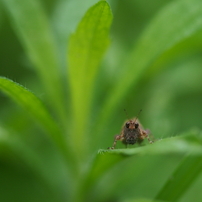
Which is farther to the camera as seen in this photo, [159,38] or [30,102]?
[159,38]

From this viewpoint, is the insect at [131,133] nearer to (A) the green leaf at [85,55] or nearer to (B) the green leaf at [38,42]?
(A) the green leaf at [85,55]

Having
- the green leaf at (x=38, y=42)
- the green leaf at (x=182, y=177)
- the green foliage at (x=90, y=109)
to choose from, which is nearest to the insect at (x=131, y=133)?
the green foliage at (x=90, y=109)

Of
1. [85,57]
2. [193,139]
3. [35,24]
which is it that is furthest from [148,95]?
[193,139]

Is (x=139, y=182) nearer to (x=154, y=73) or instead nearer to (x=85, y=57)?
(x=154, y=73)

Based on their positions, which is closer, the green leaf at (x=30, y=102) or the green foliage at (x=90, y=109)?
the green leaf at (x=30, y=102)

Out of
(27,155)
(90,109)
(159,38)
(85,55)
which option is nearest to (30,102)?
(85,55)

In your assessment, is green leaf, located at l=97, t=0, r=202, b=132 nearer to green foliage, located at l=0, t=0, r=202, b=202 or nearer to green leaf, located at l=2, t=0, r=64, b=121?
green foliage, located at l=0, t=0, r=202, b=202

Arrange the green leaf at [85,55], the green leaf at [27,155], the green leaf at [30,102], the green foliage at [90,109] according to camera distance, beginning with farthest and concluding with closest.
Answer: the green leaf at [27,155] < the green foliage at [90,109] < the green leaf at [85,55] < the green leaf at [30,102]

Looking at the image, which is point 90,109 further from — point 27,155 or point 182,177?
point 182,177
